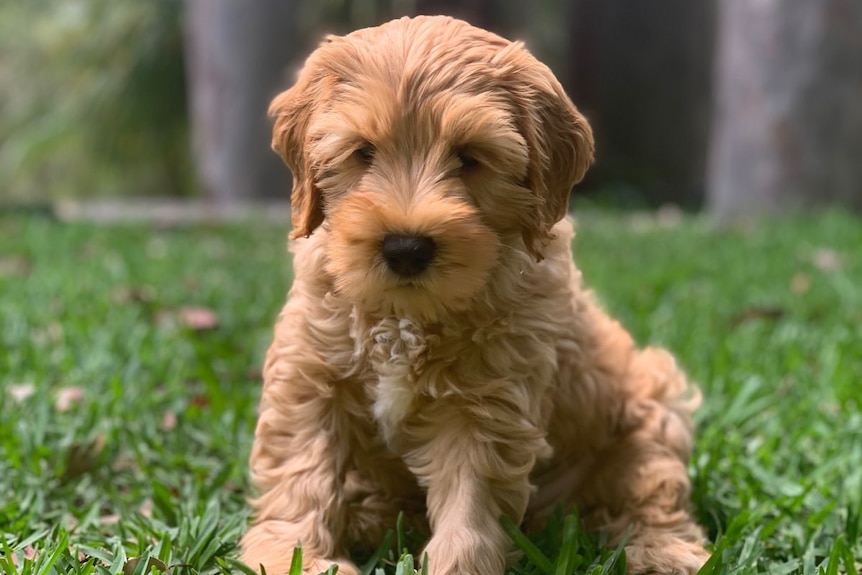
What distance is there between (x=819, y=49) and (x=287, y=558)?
26.3ft

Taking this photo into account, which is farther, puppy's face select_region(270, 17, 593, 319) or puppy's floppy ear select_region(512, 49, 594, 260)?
puppy's floppy ear select_region(512, 49, 594, 260)

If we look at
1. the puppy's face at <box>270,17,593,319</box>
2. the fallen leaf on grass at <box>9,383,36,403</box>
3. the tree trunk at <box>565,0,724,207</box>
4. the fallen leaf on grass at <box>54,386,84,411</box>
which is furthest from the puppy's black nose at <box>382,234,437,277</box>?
the tree trunk at <box>565,0,724,207</box>

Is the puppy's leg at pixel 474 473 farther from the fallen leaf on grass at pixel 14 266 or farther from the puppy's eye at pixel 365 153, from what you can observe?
the fallen leaf on grass at pixel 14 266

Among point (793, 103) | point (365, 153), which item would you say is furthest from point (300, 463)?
point (793, 103)

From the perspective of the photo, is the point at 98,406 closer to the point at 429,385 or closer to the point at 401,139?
the point at 429,385

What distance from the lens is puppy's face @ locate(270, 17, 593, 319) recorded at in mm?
2146

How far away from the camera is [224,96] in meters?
10.2

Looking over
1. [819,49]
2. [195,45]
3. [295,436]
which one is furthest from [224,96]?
[295,436]

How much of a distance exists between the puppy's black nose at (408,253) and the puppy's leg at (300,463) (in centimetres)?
44

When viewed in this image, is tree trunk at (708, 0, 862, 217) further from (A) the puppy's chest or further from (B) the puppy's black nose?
(B) the puppy's black nose

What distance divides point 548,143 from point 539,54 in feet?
7.77

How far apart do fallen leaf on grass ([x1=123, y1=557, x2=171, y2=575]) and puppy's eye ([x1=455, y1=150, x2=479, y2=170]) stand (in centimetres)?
123

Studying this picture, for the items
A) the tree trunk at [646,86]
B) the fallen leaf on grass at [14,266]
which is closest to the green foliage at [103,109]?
the tree trunk at [646,86]

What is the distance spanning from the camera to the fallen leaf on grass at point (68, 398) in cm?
357
